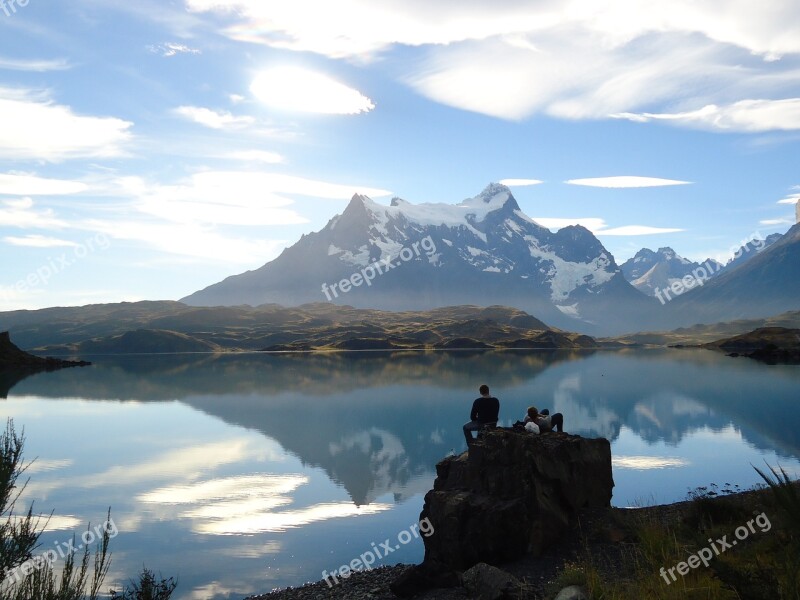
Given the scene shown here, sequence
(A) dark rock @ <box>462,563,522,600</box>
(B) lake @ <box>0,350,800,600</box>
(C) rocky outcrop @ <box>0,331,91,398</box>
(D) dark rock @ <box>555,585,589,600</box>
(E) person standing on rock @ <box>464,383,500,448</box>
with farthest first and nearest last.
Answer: (C) rocky outcrop @ <box>0,331,91,398</box> → (E) person standing on rock @ <box>464,383,500,448</box> → (B) lake @ <box>0,350,800,600</box> → (A) dark rock @ <box>462,563,522,600</box> → (D) dark rock @ <box>555,585,589,600</box>

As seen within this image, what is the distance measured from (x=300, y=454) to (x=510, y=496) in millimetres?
28979

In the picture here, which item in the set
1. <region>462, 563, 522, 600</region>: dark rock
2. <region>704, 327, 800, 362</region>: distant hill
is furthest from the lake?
<region>704, 327, 800, 362</region>: distant hill

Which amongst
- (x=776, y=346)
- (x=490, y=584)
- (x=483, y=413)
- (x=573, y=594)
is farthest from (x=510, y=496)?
(x=776, y=346)

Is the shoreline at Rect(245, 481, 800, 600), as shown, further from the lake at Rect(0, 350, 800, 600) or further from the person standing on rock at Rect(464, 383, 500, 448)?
the person standing on rock at Rect(464, 383, 500, 448)

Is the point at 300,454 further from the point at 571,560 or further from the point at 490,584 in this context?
the point at 490,584

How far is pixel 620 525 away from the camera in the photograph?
59.0ft

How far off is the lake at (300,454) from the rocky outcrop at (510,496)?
4.42 metres

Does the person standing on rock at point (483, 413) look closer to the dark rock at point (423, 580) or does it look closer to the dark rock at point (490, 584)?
the dark rock at point (423, 580)

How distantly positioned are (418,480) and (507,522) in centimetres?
1825

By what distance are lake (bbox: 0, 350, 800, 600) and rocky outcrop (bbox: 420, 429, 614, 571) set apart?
4424mm

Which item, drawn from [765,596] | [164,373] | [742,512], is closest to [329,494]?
[742,512]

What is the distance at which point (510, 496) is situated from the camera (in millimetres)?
18359

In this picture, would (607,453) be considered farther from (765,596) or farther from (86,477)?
(86,477)

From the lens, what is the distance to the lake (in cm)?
2422
